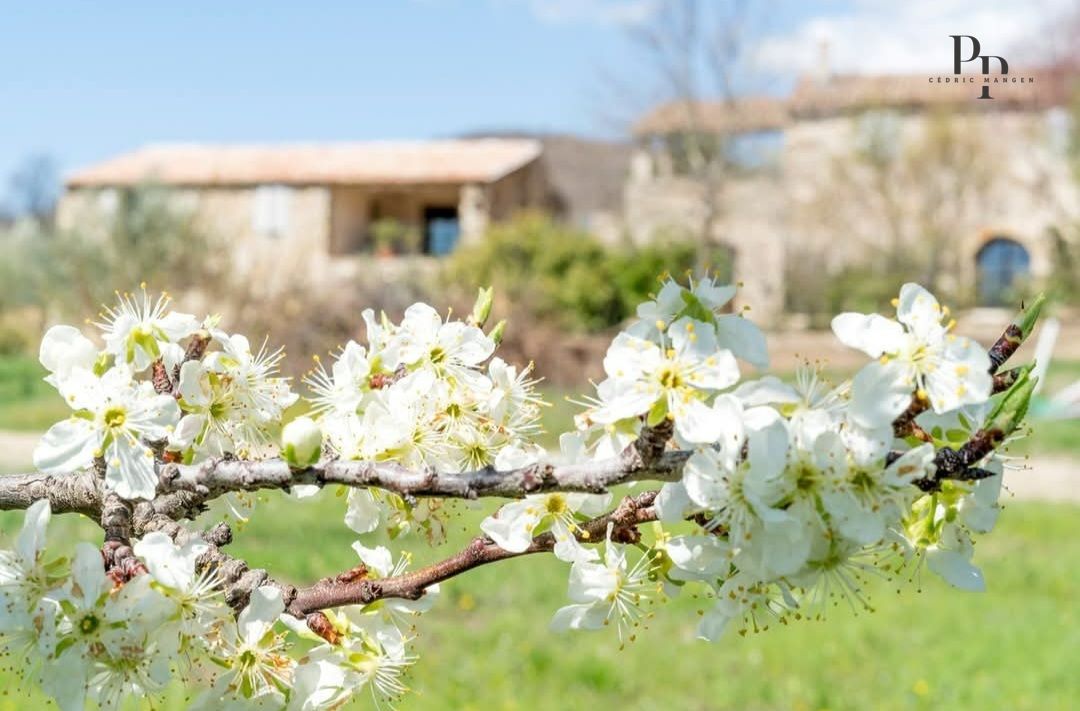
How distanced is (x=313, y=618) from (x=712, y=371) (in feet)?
1.42

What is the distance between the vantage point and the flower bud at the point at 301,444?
0.94 meters

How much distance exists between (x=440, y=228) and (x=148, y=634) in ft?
95.1

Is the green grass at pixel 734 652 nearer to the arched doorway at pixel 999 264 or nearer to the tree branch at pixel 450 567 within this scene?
the tree branch at pixel 450 567

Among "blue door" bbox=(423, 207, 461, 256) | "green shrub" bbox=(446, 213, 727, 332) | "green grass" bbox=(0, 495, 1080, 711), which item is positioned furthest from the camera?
"blue door" bbox=(423, 207, 461, 256)

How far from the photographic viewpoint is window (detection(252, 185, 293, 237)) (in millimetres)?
27531

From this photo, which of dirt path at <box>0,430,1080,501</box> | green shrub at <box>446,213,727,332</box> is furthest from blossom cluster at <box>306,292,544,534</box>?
green shrub at <box>446,213,727,332</box>

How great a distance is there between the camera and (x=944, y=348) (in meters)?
0.98

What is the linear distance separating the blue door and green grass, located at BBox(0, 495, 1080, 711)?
921 inches

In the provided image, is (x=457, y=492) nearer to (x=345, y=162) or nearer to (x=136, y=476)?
(x=136, y=476)

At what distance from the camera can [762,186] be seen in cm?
2736

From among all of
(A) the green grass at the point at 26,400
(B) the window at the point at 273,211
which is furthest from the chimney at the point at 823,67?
(A) the green grass at the point at 26,400

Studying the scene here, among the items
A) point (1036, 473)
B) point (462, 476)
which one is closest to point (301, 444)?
point (462, 476)

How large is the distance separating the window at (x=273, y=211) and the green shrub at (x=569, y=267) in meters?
7.19

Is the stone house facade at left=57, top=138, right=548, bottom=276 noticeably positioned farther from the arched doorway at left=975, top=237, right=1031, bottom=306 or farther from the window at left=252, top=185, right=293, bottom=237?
the arched doorway at left=975, top=237, right=1031, bottom=306
